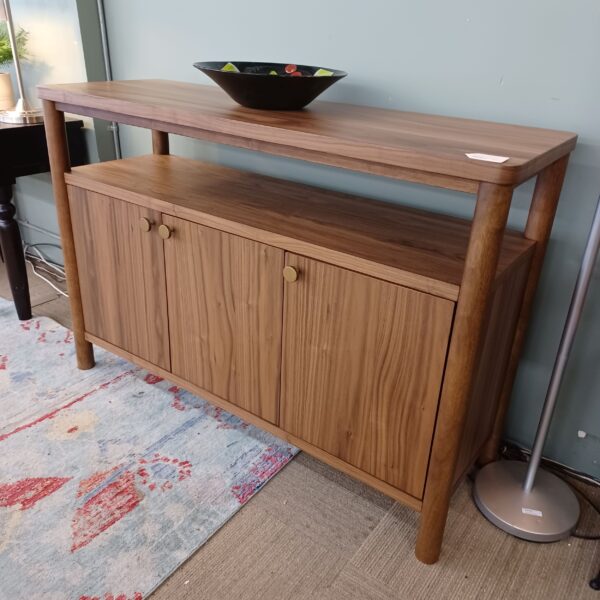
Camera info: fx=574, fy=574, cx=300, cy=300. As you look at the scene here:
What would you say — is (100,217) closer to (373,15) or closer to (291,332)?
(291,332)

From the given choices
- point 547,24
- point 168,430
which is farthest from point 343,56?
point 168,430

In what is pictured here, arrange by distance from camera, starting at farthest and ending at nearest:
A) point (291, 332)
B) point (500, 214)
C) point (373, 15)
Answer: point (373, 15) < point (291, 332) < point (500, 214)

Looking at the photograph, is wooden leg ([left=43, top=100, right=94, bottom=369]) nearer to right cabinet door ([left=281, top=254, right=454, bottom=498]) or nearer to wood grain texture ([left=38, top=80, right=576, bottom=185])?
wood grain texture ([left=38, top=80, right=576, bottom=185])

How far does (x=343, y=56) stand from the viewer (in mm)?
1509

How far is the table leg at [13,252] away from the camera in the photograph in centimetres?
196

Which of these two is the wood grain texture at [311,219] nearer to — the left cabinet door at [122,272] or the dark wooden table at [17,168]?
the left cabinet door at [122,272]

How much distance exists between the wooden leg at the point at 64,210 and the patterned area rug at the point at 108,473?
9cm

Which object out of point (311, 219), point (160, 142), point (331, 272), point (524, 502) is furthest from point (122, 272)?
point (524, 502)

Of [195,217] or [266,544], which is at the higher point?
[195,217]

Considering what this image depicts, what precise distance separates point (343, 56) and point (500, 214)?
79 centimetres

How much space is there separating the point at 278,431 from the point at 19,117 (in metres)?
1.40

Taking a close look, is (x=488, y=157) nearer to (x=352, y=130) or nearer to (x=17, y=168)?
(x=352, y=130)

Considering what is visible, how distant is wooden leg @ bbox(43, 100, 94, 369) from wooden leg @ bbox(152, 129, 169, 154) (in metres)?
0.33

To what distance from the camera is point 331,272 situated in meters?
1.18
